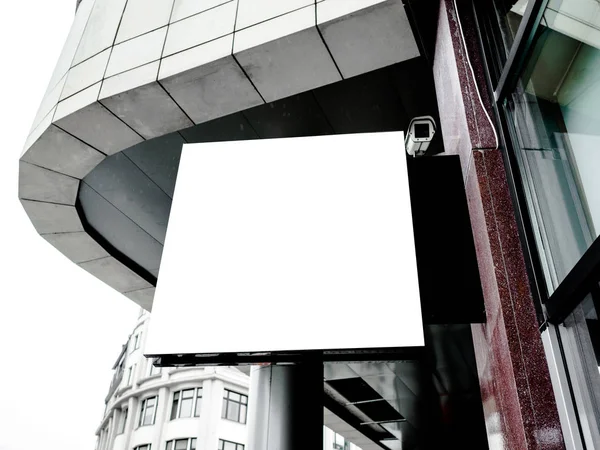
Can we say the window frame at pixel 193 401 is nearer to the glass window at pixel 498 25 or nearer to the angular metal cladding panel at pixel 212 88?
the angular metal cladding panel at pixel 212 88

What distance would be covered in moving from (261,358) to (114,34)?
3911 mm

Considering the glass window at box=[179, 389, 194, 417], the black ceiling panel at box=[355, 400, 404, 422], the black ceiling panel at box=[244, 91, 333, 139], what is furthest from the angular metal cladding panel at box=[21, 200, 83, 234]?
the glass window at box=[179, 389, 194, 417]

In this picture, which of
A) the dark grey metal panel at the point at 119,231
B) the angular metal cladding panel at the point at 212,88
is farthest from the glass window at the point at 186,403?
the angular metal cladding panel at the point at 212,88

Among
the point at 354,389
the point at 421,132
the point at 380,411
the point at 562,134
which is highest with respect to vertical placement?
the point at 421,132

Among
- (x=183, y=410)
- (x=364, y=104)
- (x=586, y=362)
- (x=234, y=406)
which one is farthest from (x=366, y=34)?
(x=234, y=406)

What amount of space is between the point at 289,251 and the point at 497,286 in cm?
122

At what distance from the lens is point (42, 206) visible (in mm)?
5621

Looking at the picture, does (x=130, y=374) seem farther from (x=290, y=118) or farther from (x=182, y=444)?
(x=290, y=118)

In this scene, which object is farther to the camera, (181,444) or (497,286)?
(181,444)

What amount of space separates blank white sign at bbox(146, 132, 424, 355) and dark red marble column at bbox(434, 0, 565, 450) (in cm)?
40

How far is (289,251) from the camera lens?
300 centimetres

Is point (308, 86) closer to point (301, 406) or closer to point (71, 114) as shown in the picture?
point (71, 114)

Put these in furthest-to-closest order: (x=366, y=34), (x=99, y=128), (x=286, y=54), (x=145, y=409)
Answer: (x=145, y=409) → (x=99, y=128) → (x=286, y=54) → (x=366, y=34)

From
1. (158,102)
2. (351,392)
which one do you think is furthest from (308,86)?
(351,392)
